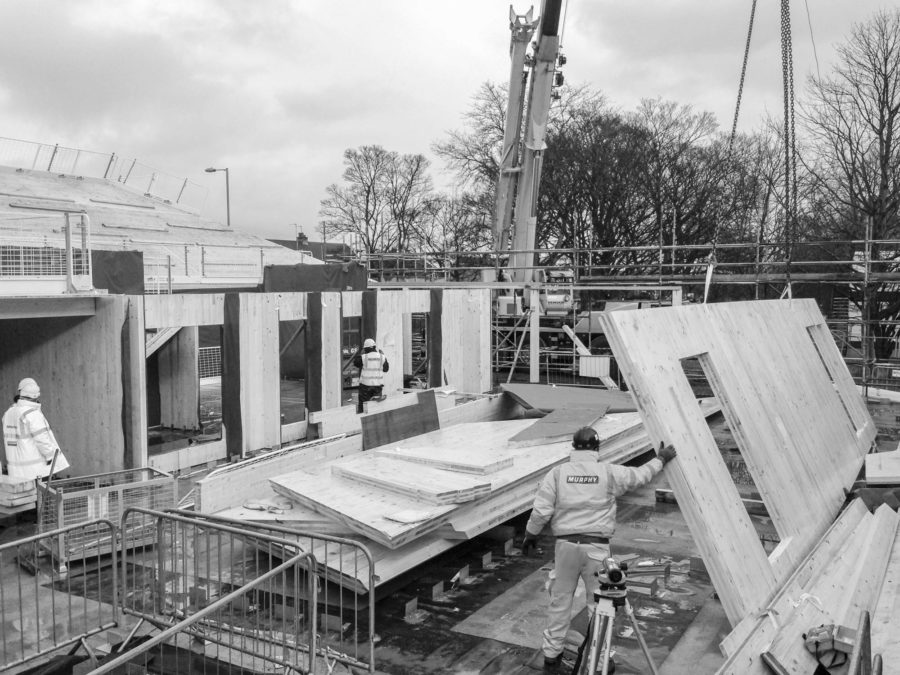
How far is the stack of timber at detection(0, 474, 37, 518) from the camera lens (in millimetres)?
9773

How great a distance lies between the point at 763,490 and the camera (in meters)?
7.12

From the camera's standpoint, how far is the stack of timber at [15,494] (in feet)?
32.1

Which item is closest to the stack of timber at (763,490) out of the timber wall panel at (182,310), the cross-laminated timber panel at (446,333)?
the timber wall panel at (182,310)

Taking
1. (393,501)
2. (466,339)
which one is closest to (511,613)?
(393,501)

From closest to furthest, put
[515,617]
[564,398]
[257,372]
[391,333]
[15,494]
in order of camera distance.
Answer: [515,617] → [15,494] → [257,372] → [564,398] → [391,333]

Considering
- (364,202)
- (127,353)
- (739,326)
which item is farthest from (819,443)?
(364,202)

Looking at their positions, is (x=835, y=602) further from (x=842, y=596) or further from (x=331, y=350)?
(x=331, y=350)

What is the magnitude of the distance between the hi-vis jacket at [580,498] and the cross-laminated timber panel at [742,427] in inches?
19.7

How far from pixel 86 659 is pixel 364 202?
154 feet

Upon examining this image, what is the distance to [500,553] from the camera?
921 centimetres

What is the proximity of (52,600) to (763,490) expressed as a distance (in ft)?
20.4

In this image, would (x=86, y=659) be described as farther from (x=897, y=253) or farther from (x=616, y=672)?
(x=897, y=253)

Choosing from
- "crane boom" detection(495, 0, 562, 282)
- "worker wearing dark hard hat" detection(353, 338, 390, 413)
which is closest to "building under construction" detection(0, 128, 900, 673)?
"worker wearing dark hard hat" detection(353, 338, 390, 413)

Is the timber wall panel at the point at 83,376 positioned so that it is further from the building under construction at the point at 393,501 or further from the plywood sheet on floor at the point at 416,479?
the plywood sheet on floor at the point at 416,479
